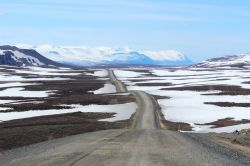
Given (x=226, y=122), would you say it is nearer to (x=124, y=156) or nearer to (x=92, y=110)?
(x=92, y=110)

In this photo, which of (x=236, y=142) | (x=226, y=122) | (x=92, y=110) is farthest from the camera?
(x=92, y=110)

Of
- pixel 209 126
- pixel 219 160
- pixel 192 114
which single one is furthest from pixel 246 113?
pixel 219 160

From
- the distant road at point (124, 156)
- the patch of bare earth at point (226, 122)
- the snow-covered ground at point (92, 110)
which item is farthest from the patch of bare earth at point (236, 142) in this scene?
the snow-covered ground at point (92, 110)

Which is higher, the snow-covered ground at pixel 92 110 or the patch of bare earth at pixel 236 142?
the patch of bare earth at pixel 236 142

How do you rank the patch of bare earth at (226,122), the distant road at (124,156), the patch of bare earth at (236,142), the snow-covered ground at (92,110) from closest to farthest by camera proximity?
the distant road at (124,156) < the patch of bare earth at (236,142) < the patch of bare earth at (226,122) < the snow-covered ground at (92,110)

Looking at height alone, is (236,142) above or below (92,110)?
above

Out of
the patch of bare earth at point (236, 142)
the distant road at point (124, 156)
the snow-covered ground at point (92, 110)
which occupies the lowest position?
the snow-covered ground at point (92, 110)

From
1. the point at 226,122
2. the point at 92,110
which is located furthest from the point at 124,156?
the point at 92,110

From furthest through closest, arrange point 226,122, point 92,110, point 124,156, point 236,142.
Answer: point 92,110 → point 226,122 → point 236,142 → point 124,156

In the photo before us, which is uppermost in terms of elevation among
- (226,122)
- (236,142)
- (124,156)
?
(124,156)

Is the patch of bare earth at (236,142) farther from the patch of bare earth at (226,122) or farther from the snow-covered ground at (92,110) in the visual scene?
the snow-covered ground at (92,110)

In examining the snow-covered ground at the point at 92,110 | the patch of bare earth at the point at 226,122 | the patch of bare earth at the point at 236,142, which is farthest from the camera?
the snow-covered ground at the point at 92,110

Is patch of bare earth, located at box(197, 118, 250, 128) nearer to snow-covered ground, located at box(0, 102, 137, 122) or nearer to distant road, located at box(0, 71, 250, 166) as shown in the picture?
snow-covered ground, located at box(0, 102, 137, 122)

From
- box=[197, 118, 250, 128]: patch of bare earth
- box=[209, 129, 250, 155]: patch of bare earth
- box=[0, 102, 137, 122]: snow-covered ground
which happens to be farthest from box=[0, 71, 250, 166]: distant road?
box=[0, 102, 137, 122]: snow-covered ground
